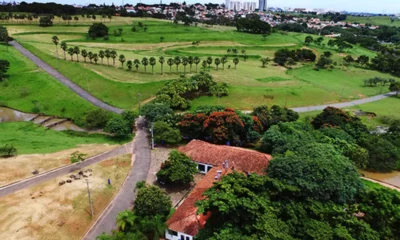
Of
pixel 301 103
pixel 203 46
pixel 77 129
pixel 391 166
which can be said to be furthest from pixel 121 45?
pixel 391 166

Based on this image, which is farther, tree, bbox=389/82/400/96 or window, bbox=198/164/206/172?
tree, bbox=389/82/400/96

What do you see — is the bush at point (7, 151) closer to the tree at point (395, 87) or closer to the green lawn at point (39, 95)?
the green lawn at point (39, 95)

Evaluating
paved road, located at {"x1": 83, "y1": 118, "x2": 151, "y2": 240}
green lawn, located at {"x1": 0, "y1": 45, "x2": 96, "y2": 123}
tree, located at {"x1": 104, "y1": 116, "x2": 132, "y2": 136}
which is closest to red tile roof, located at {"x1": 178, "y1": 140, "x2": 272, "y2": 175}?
paved road, located at {"x1": 83, "y1": 118, "x2": 151, "y2": 240}

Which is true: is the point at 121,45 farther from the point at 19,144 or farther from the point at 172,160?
the point at 172,160

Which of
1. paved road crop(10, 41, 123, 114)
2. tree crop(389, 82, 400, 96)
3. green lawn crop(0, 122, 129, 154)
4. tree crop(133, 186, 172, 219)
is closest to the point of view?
tree crop(133, 186, 172, 219)

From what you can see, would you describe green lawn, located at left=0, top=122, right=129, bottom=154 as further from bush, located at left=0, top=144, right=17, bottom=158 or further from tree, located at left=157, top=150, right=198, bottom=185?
tree, located at left=157, top=150, right=198, bottom=185

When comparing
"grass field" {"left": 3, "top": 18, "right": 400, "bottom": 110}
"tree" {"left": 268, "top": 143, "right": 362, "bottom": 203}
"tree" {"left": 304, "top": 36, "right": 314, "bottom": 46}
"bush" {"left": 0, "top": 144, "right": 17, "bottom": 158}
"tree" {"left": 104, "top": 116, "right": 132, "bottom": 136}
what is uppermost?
"tree" {"left": 304, "top": 36, "right": 314, "bottom": 46}

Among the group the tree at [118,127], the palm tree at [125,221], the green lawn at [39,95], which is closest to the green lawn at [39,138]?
the tree at [118,127]

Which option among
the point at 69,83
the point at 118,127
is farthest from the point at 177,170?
the point at 69,83
